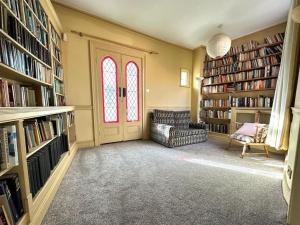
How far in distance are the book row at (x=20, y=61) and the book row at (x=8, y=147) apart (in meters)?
0.62

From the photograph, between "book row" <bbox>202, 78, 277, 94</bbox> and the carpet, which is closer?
the carpet

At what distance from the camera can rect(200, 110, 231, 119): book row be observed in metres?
3.82

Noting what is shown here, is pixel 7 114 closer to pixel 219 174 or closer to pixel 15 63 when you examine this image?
pixel 15 63

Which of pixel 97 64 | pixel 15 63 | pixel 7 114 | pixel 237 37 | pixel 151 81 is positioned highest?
pixel 237 37

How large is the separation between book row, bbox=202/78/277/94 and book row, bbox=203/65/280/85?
0.12 metres

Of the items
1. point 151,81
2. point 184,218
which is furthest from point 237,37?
point 184,218

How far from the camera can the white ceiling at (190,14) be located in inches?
99.4

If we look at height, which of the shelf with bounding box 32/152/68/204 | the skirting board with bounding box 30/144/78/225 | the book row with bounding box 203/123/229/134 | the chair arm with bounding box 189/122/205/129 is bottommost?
the skirting board with bounding box 30/144/78/225

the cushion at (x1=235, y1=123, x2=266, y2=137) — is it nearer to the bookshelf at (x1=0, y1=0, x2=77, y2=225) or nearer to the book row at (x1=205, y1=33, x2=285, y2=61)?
the book row at (x1=205, y1=33, x2=285, y2=61)

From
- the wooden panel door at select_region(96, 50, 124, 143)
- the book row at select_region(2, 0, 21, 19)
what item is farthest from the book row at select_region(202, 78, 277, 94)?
the book row at select_region(2, 0, 21, 19)

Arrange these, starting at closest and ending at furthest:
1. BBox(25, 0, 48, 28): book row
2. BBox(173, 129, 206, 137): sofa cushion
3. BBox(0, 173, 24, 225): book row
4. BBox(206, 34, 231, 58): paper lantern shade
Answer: BBox(0, 173, 24, 225): book row < BBox(25, 0, 48, 28): book row < BBox(206, 34, 231, 58): paper lantern shade < BBox(173, 129, 206, 137): sofa cushion

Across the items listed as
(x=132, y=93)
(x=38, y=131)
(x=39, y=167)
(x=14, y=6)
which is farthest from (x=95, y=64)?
(x=39, y=167)

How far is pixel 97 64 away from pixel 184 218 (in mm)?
3196

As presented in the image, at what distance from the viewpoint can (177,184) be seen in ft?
5.62
